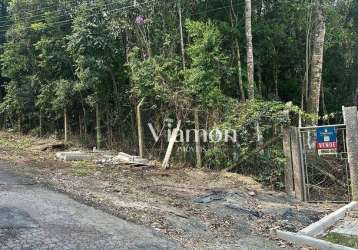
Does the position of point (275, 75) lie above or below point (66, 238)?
above

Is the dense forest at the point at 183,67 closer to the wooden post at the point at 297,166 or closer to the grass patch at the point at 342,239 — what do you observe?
the wooden post at the point at 297,166

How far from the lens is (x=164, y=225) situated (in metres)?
6.89

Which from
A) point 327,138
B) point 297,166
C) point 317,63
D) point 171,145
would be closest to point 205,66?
point 171,145

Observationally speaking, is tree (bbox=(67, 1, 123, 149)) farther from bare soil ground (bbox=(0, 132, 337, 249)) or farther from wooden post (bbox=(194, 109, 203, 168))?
wooden post (bbox=(194, 109, 203, 168))

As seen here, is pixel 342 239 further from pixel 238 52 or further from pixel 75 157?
pixel 75 157

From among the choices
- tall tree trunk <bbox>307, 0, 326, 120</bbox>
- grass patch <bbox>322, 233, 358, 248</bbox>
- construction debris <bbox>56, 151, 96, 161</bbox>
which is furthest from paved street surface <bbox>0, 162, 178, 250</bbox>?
tall tree trunk <bbox>307, 0, 326, 120</bbox>

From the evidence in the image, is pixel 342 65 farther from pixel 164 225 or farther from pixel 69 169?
pixel 164 225

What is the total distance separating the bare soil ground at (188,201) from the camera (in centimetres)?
682

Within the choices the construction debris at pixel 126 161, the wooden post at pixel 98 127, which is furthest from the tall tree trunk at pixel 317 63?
the wooden post at pixel 98 127

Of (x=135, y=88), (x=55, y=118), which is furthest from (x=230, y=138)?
(x=55, y=118)

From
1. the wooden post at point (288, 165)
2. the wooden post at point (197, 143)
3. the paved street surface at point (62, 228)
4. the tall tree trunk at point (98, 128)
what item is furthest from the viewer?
the tall tree trunk at point (98, 128)

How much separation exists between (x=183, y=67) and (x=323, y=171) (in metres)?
5.24

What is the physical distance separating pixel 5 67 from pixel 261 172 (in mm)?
15162

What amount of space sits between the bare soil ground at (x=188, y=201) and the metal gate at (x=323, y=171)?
70 centimetres
